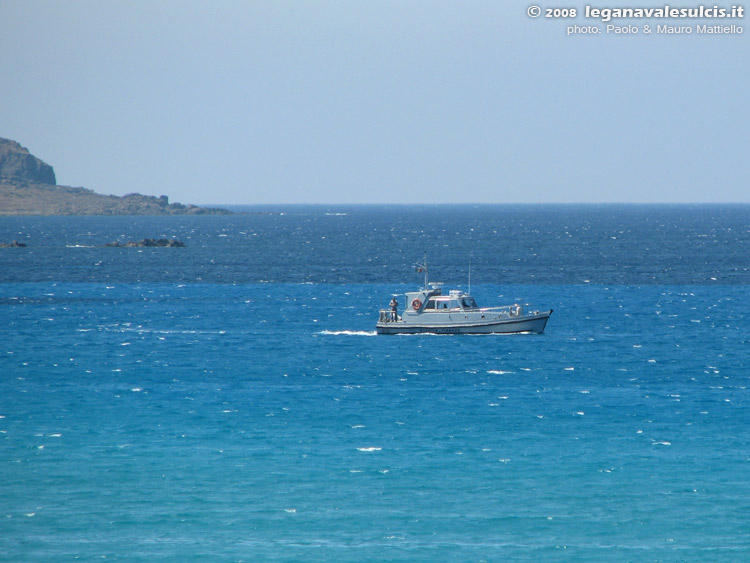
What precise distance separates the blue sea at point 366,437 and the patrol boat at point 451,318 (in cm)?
115

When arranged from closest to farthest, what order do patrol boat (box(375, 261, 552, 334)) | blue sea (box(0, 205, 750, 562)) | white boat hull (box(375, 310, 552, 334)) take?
blue sea (box(0, 205, 750, 562)) → white boat hull (box(375, 310, 552, 334)) → patrol boat (box(375, 261, 552, 334))

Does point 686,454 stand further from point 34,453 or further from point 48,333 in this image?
point 48,333

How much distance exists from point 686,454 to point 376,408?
52.8ft

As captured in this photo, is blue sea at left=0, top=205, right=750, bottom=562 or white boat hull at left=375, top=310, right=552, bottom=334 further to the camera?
white boat hull at left=375, top=310, right=552, bottom=334

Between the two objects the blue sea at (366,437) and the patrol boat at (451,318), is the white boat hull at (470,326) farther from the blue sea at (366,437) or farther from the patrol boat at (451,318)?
the blue sea at (366,437)

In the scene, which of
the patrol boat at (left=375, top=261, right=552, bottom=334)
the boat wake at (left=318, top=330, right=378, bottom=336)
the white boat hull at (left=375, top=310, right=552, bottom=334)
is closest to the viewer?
the white boat hull at (left=375, top=310, right=552, bottom=334)

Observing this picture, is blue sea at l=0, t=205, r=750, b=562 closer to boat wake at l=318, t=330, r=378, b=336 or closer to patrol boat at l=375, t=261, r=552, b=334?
boat wake at l=318, t=330, r=378, b=336

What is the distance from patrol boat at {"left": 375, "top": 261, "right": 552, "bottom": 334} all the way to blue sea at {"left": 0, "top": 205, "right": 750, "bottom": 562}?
1.15 metres

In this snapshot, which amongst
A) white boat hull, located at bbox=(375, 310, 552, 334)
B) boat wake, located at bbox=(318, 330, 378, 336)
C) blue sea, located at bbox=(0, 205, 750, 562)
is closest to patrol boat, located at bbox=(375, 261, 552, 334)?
white boat hull, located at bbox=(375, 310, 552, 334)

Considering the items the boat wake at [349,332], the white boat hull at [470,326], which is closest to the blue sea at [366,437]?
the boat wake at [349,332]

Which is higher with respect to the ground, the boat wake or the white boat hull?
the white boat hull

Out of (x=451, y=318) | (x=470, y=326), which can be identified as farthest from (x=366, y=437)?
(x=451, y=318)

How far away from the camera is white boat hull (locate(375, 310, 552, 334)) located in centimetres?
8012

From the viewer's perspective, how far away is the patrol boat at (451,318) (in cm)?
8025
